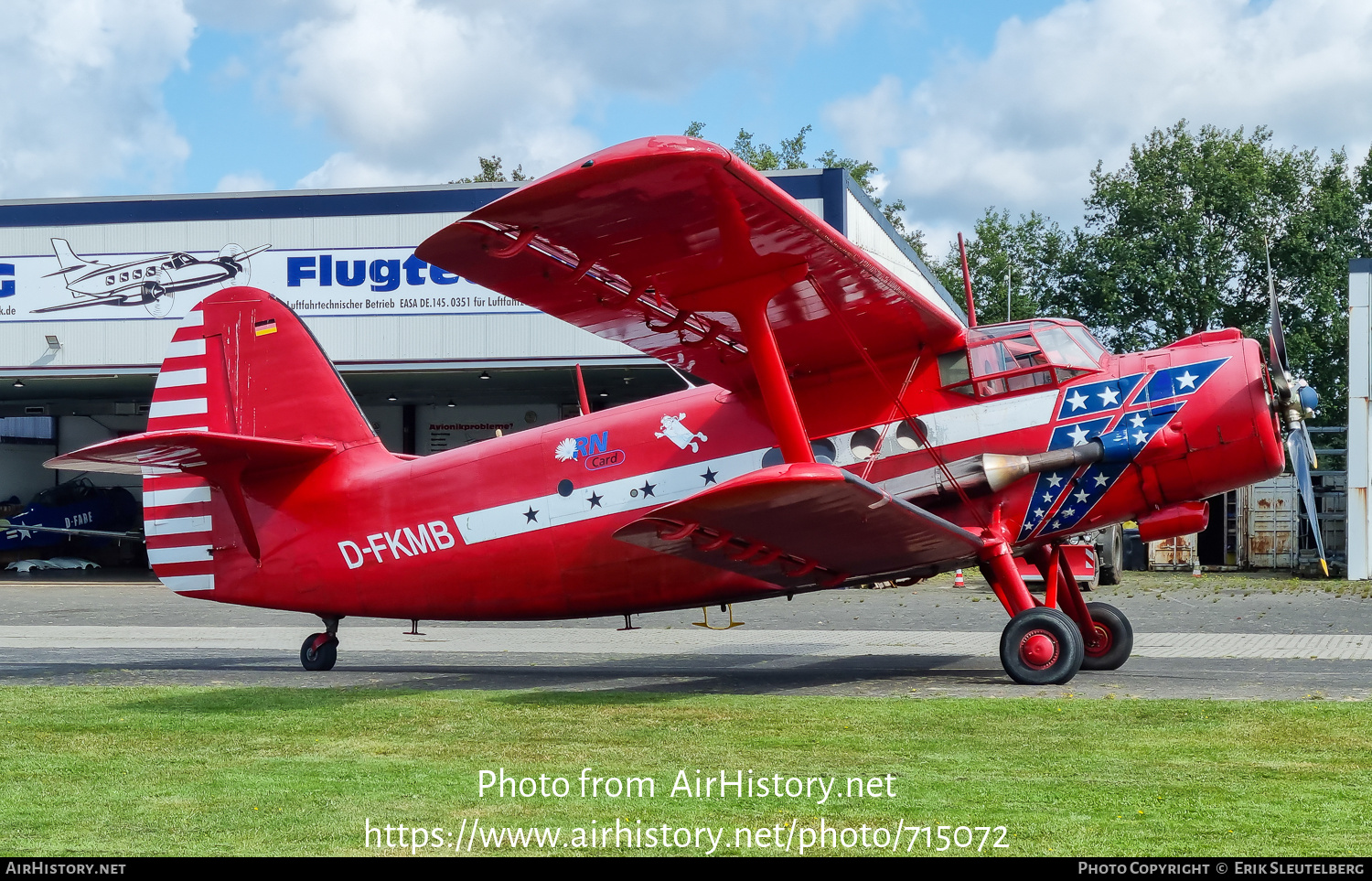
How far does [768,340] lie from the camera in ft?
29.9

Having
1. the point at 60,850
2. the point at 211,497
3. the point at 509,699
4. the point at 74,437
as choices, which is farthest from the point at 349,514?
the point at 74,437

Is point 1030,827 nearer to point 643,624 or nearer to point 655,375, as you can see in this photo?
point 643,624

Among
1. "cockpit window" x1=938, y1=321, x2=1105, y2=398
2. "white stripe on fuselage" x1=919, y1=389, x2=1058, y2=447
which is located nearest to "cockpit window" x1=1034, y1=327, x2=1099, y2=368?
"cockpit window" x1=938, y1=321, x2=1105, y2=398

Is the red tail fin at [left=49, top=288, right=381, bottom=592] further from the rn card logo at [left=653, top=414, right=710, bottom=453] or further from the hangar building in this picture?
the hangar building

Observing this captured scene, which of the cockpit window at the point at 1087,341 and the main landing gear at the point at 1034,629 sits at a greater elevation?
the cockpit window at the point at 1087,341

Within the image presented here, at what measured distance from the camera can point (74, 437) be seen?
134 ft

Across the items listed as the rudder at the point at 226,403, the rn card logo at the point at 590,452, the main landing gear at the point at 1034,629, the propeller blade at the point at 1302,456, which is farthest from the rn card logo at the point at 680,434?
the propeller blade at the point at 1302,456

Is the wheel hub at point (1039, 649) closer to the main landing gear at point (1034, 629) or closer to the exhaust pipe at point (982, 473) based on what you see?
the main landing gear at point (1034, 629)

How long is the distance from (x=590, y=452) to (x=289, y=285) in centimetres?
1829

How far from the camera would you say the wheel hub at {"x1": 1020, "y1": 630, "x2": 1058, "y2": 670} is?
984cm

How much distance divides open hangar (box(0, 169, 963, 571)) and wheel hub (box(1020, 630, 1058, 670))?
54.7 ft

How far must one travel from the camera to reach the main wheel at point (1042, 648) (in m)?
9.77

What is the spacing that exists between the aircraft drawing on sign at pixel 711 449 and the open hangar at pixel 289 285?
47.1 ft

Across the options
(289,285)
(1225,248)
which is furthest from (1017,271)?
(289,285)
